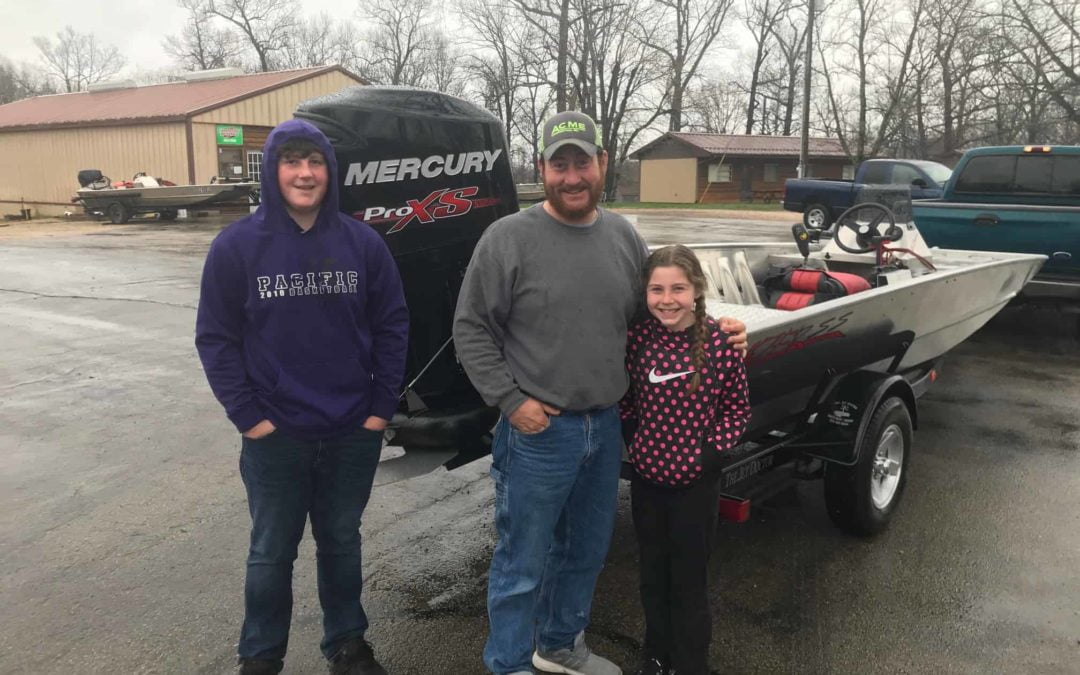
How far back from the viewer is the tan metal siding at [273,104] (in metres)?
26.2

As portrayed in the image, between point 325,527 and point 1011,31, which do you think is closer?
point 325,527

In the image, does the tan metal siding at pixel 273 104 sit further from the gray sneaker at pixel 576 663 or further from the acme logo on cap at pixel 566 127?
the gray sneaker at pixel 576 663

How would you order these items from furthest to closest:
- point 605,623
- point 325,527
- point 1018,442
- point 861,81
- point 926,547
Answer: point 861,81
point 1018,442
point 926,547
point 605,623
point 325,527

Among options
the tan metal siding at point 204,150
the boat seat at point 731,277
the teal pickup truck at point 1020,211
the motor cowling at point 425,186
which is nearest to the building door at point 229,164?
the tan metal siding at point 204,150

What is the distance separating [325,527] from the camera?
2.64 metres

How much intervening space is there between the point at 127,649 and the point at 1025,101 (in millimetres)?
40832

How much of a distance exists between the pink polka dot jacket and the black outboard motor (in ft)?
2.64

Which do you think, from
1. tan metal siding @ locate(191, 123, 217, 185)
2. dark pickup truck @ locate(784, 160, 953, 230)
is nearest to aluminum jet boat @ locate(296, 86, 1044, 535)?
dark pickup truck @ locate(784, 160, 953, 230)

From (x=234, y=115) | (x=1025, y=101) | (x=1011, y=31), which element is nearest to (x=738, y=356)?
(x=234, y=115)

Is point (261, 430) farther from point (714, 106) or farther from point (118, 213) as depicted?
point (714, 106)

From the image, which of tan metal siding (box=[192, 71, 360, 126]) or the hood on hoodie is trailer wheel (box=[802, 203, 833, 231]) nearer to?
tan metal siding (box=[192, 71, 360, 126])

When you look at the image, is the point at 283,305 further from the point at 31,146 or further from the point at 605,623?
→ the point at 31,146

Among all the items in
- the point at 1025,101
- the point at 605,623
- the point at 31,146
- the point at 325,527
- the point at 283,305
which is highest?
the point at 1025,101

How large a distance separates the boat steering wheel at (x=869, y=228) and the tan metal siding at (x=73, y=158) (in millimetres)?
24284
